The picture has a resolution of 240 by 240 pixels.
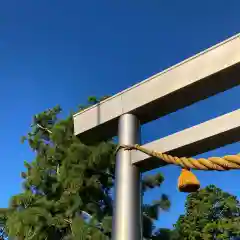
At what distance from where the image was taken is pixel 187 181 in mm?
2035

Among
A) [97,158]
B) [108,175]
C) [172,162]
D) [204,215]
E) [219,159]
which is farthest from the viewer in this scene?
[204,215]

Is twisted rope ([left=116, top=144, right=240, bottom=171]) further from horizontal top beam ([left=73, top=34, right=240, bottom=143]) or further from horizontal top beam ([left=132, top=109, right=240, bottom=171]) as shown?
horizontal top beam ([left=73, top=34, right=240, bottom=143])

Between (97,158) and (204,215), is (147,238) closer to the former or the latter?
(97,158)

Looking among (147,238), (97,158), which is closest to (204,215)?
(147,238)

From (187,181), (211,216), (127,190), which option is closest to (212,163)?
(187,181)

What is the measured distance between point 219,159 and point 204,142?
0.89m

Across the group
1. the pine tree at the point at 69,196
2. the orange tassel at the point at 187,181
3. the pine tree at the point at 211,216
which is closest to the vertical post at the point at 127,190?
the orange tassel at the point at 187,181

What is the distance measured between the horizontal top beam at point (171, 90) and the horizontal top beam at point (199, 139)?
0.27 meters

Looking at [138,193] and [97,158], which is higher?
[97,158]

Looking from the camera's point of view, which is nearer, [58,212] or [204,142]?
[204,142]

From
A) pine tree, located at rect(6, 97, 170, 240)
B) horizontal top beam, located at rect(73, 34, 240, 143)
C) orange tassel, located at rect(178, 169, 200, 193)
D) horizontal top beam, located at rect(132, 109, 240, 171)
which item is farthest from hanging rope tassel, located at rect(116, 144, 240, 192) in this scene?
pine tree, located at rect(6, 97, 170, 240)

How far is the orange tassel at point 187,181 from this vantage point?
2035mm

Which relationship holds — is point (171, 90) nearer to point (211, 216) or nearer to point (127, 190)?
point (127, 190)

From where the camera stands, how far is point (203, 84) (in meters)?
2.74
